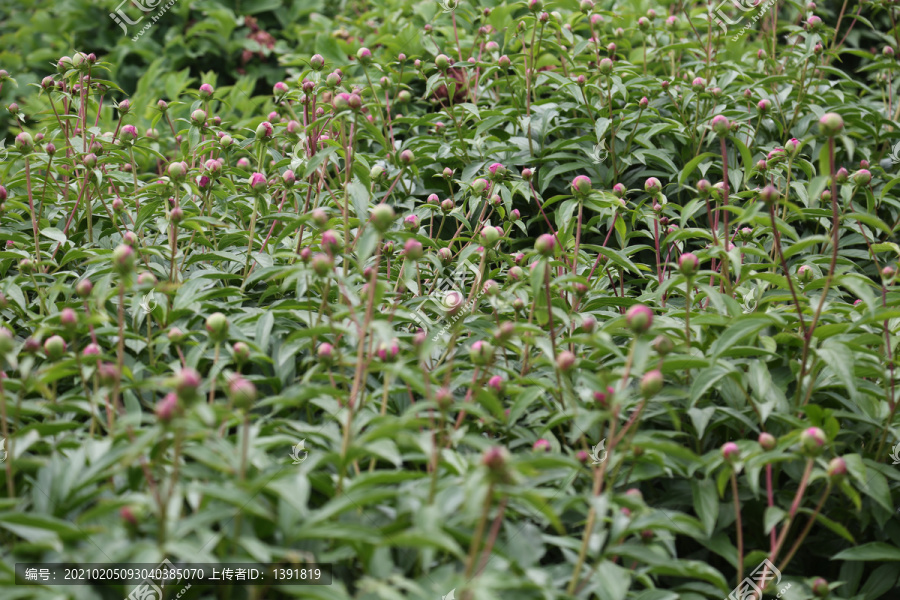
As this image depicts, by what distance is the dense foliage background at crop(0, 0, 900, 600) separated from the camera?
1.25 meters

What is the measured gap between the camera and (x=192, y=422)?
1.16 metres

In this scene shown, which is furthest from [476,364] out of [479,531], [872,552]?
[872,552]

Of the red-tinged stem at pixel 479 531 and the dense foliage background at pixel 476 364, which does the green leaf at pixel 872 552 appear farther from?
the red-tinged stem at pixel 479 531

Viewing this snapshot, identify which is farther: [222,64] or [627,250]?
[222,64]

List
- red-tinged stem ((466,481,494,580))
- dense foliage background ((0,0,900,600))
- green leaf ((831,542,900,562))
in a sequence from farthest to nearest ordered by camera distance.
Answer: green leaf ((831,542,900,562)) → dense foliage background ((0,0,900,600)) → red-tinged stem ((466,481,494,580))

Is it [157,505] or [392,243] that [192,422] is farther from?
[392,243]

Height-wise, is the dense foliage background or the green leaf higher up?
the dense foliage background

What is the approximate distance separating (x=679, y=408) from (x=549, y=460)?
20.5 inches

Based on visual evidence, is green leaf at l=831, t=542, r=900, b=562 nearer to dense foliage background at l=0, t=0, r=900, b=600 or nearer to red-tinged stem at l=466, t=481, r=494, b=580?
dense foliage background at l=0, t=0, r=900, b=600

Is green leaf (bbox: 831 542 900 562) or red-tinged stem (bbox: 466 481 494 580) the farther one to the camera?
green leaf (bbox: 831 542 900 562)

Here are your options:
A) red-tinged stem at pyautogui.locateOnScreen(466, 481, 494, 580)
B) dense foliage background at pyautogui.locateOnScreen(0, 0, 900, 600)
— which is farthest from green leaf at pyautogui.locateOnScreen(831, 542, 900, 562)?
red-tinged stem at pyautogui.locateOnScreen(466, 481, 494, 580)

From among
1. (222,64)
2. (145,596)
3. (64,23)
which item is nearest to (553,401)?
(145,596)

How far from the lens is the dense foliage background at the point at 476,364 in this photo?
1254 mm

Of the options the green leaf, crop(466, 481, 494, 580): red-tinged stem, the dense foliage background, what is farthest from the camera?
the green leaf
